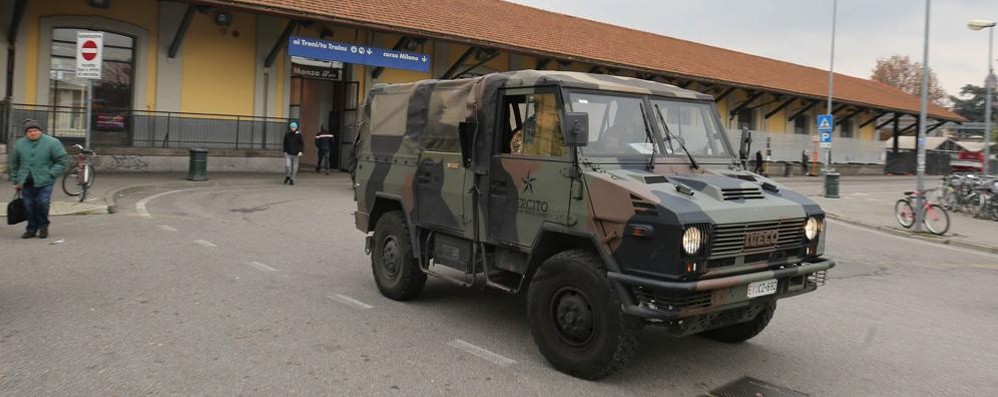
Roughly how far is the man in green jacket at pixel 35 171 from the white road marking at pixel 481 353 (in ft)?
23.6

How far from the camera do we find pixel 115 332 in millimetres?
5609

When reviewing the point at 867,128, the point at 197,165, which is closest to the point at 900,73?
the point at 867,128

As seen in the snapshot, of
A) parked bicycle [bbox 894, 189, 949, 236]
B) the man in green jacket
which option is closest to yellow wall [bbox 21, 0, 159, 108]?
the man in green jacket

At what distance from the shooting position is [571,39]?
3195cm

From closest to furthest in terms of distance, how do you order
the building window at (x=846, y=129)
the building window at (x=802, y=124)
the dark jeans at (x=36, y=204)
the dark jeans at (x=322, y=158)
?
the dark jeans at (x=36, y=204), the dark jeans at (x=322, y=158), the building window at (x=802, y=124), the building window at (x=846, y=129)

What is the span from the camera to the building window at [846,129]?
48.7 m

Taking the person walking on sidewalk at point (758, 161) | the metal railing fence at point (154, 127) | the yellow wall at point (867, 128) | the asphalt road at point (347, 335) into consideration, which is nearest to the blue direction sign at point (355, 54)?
the metal railing fence at point (154, 127)

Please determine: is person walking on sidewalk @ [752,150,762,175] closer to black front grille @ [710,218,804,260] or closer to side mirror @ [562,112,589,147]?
black front grille @ [710,218,804,260]

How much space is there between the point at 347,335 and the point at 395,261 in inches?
52.7

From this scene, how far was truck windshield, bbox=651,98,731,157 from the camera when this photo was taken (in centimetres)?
573

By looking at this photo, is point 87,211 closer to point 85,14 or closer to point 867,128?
point 85,14

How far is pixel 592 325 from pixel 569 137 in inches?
49.2

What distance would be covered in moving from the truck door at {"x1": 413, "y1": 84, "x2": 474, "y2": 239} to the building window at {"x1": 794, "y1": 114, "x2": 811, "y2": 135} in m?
42.3

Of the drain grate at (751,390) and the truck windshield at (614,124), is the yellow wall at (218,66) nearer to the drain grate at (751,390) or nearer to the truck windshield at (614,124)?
the truck windshield at (614,124)
